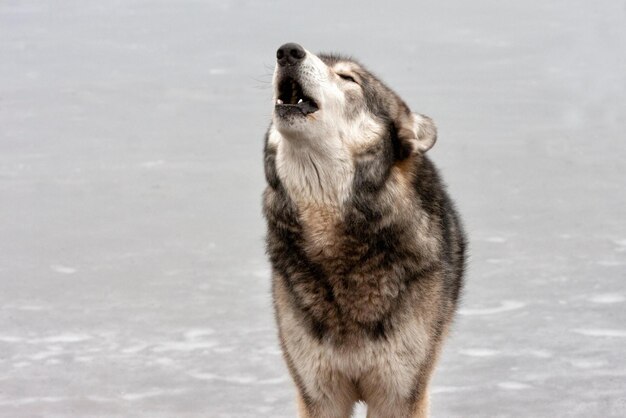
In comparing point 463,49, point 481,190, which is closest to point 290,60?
point 481,190

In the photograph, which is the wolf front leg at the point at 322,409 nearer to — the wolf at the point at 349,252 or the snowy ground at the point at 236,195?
the wolf at the point at 349,252

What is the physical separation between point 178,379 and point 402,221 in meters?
2.10

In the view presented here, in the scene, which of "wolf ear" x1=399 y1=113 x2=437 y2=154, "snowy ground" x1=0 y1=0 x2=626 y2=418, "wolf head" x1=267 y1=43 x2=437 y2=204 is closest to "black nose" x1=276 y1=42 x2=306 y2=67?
"wolf head" x1=267 y1=43 x2=437 y2=204

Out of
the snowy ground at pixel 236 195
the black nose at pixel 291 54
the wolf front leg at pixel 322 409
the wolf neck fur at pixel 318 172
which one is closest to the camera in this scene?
the black nose at pixel 291 54

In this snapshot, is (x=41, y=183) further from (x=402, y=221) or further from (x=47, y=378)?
(x=402, y=221)

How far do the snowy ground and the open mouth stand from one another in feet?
3.27

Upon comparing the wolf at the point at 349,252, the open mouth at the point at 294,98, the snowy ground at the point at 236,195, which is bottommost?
the snowy ground at the point at 236,195

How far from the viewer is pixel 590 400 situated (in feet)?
19.9

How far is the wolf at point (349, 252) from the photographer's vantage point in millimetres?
4699

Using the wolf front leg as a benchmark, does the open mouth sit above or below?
above

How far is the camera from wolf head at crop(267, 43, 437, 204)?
4551 mm

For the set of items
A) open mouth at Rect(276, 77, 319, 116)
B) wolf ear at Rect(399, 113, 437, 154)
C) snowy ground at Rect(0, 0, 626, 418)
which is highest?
open mouth at Rect(276, 77, 319, 116)

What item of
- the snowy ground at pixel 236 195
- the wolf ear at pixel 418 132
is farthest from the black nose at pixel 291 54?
the snowy ground at pixel 236 195

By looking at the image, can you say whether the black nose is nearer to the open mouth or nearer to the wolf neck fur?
the open mouth
